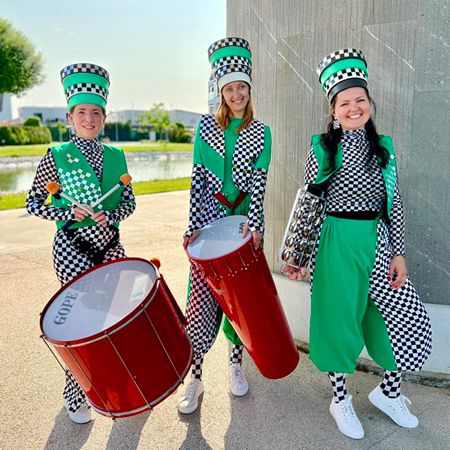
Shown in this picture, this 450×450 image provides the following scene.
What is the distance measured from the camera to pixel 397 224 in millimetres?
2400

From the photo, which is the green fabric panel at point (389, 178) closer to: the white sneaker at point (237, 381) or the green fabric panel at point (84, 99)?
the white sneaker at point (237, 381)

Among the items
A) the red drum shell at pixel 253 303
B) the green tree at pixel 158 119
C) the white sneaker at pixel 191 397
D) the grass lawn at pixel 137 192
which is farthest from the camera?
the green tree at pixel 158 119

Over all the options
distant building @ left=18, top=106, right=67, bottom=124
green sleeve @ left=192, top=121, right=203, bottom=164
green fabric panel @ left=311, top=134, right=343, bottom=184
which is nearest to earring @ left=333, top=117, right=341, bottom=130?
green fabric panel @ left=311, top=134, right=343, bottom=184

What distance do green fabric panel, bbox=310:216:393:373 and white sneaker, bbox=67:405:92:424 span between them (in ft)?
4.21

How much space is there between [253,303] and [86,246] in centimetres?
91

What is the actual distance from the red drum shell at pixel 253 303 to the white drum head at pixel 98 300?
0.97 ft

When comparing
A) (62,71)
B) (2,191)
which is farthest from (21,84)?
(62,71)

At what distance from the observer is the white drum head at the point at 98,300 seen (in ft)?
6.40

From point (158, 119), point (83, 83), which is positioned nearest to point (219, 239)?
point (83, 83)

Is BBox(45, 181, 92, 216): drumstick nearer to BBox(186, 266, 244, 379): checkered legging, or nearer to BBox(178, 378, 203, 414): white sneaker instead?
BBox(186, 266, 244, 379): checkered legging

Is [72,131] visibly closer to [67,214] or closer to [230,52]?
[67,214]

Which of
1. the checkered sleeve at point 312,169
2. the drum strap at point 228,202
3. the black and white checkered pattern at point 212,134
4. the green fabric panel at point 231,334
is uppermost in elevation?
the black and white checkered pattern at point 212,134

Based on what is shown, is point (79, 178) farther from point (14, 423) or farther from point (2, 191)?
point (2, 191)

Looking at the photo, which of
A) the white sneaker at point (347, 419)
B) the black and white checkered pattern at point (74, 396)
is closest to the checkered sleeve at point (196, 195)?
the black and white checkered pattern at point (74, 396)
